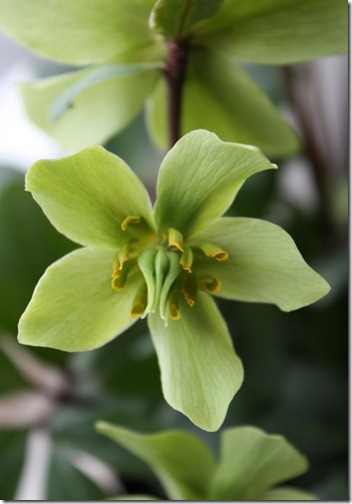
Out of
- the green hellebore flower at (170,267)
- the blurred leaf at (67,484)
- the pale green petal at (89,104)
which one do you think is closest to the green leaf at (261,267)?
the green hellebore flower at (170,267)

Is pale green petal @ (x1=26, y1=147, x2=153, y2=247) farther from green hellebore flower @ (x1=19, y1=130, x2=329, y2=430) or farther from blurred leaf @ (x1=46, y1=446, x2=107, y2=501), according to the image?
blurred leaf @ (x1=46, y1=446, x2=107, y2=501)

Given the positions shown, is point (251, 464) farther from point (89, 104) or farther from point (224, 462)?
point (89, 104)

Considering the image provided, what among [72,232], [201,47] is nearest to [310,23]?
[201,47]

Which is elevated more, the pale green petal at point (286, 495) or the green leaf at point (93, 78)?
the green leaf at point (93, 78)

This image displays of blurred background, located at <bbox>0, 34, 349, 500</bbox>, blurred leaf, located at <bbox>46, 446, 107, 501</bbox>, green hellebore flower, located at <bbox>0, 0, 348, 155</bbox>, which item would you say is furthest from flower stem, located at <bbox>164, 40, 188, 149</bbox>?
blurred leaf, located at <bbox>46, 446, 107, 501</bbox>

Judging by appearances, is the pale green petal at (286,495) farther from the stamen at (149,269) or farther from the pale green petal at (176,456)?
the stamen at (149,269)

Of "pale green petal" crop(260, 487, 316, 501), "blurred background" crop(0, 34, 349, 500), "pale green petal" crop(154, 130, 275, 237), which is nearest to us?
"pale green petal" crop(154, 130, 275, 237)

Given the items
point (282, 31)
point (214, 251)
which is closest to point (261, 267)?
point (214, 251)
